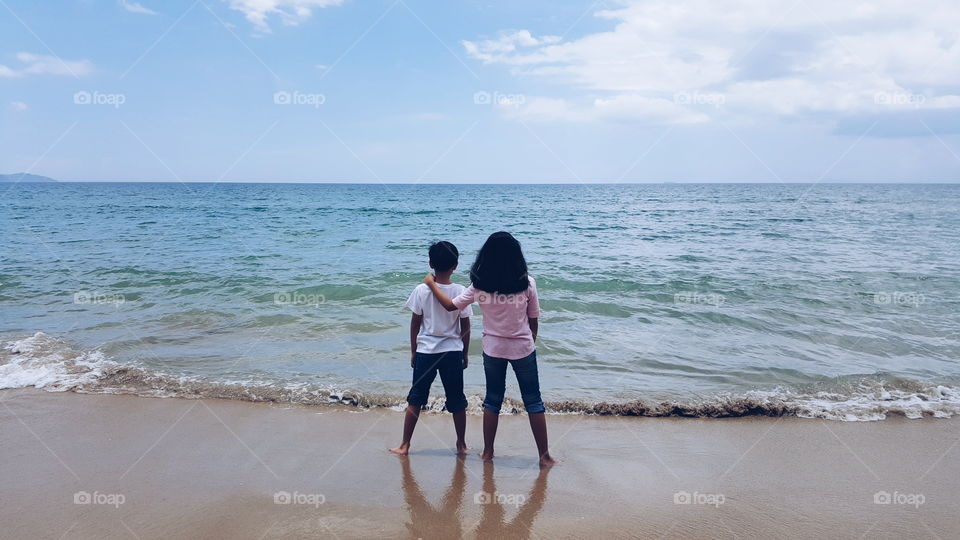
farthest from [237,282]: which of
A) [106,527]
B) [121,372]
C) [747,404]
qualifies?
[747,404]

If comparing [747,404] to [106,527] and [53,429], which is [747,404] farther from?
[53,429]

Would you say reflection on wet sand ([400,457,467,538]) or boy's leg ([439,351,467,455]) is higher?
boy's leg ([439,351,467,455])

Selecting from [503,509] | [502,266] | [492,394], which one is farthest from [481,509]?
[502,266]

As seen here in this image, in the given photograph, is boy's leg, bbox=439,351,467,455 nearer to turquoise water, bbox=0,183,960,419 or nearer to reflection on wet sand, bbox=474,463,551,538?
reflection on wet sand, bbox=474,463,551,538

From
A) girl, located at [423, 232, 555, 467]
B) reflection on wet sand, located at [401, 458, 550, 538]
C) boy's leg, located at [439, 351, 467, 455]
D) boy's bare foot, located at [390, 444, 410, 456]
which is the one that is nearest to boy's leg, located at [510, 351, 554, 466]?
girl, located at [423, 232, 555, 467]

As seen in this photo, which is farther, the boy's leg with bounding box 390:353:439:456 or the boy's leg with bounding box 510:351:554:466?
the boy's leg with bounding box 390:353:439:456

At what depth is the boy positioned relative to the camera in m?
4.05

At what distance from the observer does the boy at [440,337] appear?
405cm

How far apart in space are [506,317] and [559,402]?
198cm

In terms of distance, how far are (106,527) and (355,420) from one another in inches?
83.4

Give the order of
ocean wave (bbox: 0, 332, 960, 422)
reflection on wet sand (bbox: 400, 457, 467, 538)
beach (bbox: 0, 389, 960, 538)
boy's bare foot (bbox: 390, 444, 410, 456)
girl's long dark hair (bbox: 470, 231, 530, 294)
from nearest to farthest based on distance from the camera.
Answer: reflection on wet sand (bbox: 400, 457, 467, 538) → beach (bbox: 0, 389, 960, 538) → girl's long dark hair (bbox: 470, 231, 530, 294) → boy's bare foot (bbox: 390, 444, 410, 456) → ocean wave (bbox: 0, 332, 960, 422)

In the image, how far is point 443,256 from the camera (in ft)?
13.1

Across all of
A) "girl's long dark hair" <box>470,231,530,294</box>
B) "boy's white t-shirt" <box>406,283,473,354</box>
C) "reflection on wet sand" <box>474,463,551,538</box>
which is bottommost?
"reflection on wet sand" <box>474,463,551,538</box>

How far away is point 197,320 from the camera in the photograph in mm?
8789
